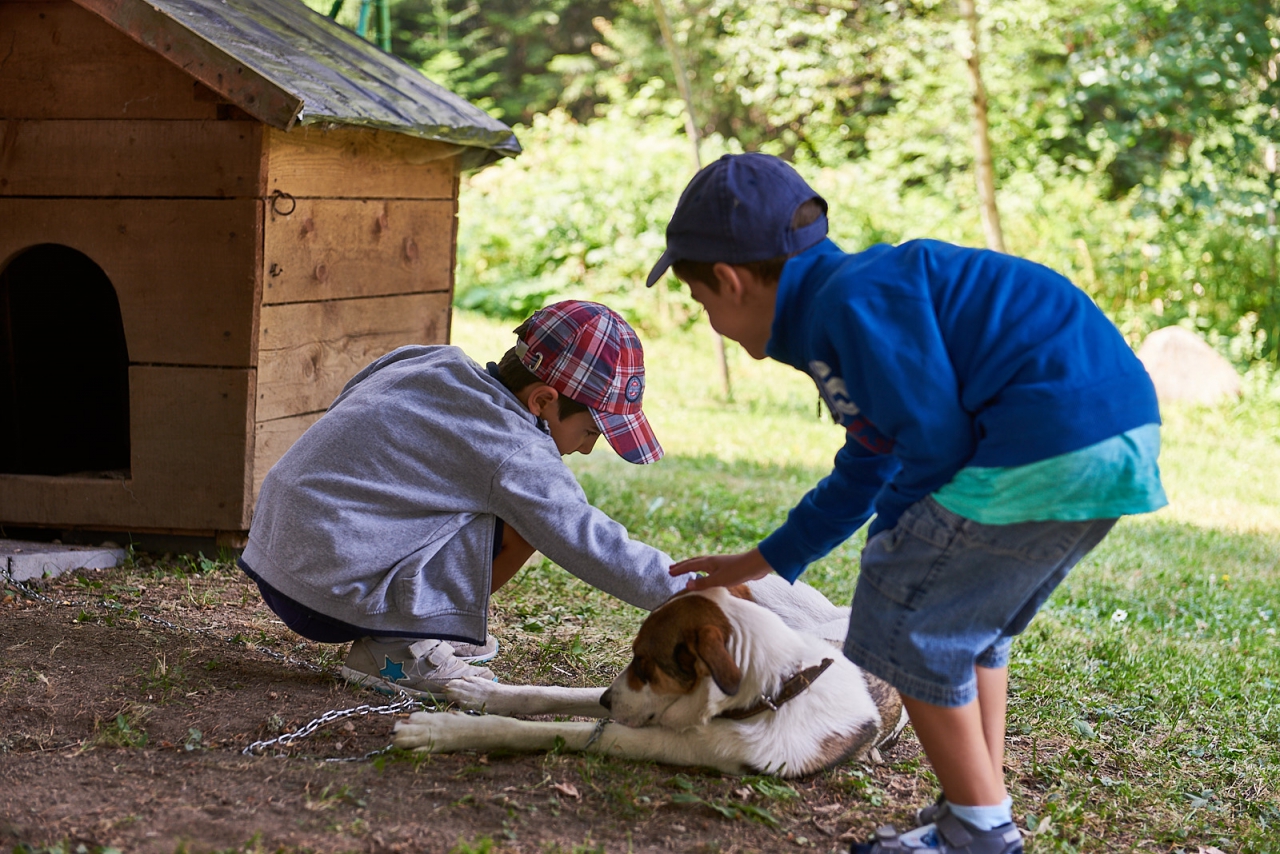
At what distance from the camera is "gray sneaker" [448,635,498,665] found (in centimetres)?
358

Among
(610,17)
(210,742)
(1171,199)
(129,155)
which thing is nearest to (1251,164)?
(1171,199)

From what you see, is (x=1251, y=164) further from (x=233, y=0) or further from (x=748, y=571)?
(x=748, y=571)

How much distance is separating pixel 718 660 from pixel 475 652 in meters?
1.31

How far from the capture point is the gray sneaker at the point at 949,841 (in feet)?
7.64

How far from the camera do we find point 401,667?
10.9 feet

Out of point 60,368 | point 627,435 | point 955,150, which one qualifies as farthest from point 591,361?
point 955,150

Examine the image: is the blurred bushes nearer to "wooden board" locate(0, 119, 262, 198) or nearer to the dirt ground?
"wooden board" locate(0, 119, 262, 198)

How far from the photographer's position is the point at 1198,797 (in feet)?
9.90

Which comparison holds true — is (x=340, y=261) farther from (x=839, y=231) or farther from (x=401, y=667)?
(x=839, y=231)

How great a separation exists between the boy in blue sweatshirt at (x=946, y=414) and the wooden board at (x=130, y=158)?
2.39 meters

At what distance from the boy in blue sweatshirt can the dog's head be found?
1.19 feet

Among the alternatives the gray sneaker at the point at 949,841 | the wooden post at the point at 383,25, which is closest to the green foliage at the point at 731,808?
the gray sneaker at the point at 949,841

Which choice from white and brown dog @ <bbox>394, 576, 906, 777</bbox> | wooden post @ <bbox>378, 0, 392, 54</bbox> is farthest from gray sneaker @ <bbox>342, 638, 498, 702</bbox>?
wooden post @ <bbox>378, 0, 392, 54</bbox>

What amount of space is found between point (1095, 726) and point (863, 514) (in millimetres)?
1403
